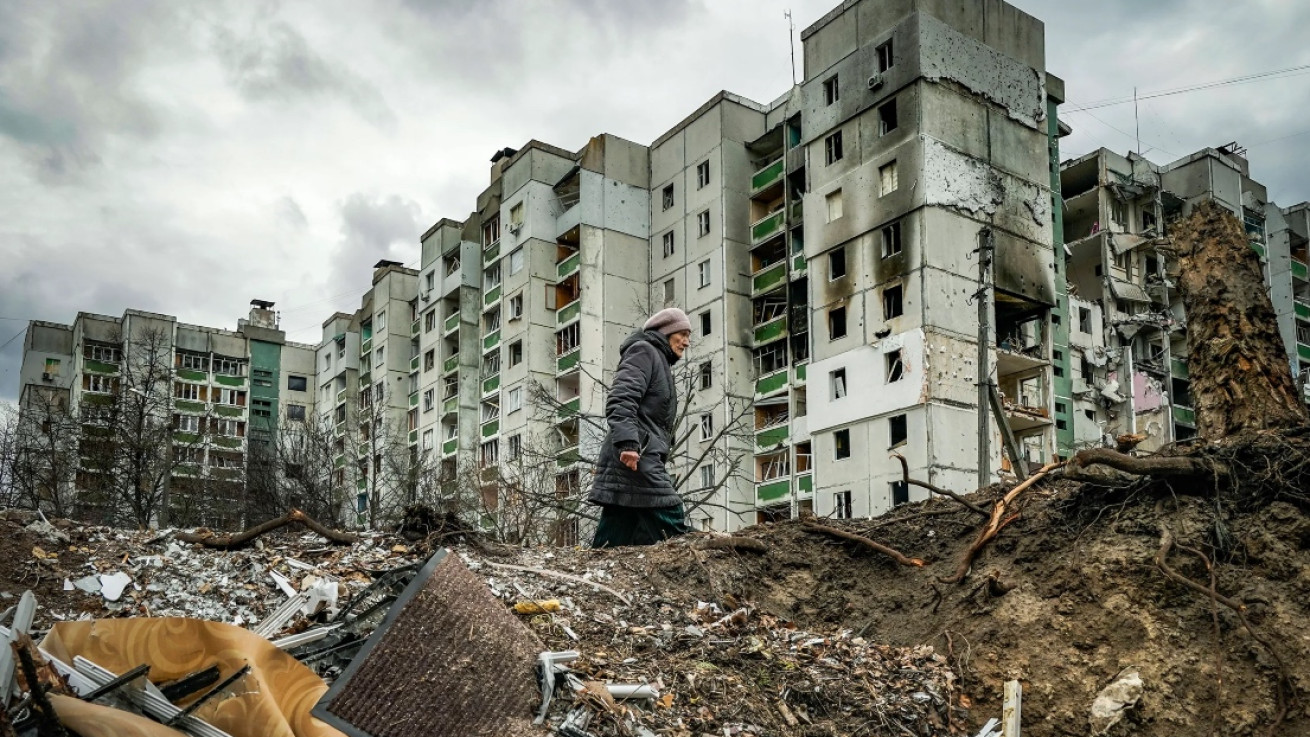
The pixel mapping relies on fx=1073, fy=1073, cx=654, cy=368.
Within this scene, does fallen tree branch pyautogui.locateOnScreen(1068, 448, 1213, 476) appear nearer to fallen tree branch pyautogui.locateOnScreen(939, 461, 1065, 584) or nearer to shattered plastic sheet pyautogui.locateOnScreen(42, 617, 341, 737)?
fallen tree branch pyautogui.locateOnScreen(939, 461, 1065, 584)

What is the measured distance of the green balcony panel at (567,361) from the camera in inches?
1884

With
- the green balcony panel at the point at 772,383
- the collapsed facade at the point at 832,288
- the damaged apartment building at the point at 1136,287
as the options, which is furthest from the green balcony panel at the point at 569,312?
the damaged apartment building at the point at 1136,287

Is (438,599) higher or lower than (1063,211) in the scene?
lower

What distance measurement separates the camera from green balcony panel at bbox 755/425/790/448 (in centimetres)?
4200

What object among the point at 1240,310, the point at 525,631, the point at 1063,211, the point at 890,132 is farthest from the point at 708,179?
the point at 525,631

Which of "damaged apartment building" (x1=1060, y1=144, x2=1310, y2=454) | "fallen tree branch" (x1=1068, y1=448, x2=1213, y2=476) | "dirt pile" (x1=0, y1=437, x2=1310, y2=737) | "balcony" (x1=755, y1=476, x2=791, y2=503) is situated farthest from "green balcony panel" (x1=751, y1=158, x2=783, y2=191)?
"fallen tree branch" (x1=1068, y1=448, x2=1213, y2=476)

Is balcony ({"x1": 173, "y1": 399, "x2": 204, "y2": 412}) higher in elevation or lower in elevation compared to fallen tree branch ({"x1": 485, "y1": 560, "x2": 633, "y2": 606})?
higher

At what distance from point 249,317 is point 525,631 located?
3034 inches

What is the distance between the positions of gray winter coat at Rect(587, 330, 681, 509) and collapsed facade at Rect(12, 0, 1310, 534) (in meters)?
17.3

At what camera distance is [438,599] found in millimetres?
4270

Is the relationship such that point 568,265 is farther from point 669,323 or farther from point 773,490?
point 669,323

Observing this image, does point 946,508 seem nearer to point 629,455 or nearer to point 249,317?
point 629,455

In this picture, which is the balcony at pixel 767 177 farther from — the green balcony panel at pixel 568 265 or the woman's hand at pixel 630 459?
the woman's hand at pixel 630 459

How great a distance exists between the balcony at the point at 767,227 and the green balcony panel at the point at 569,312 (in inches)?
328
